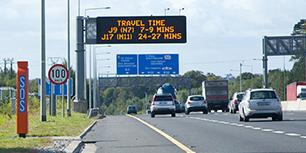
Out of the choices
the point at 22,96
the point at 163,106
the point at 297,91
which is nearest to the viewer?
the point at 22,96

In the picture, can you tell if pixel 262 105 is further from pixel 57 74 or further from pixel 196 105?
Result: pixel 196 105

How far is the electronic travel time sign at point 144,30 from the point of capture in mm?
54312

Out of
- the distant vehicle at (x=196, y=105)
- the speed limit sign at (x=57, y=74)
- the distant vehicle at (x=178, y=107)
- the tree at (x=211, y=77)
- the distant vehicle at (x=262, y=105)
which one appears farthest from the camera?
the tree at (x=211, y=77)

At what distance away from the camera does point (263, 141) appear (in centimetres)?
2127

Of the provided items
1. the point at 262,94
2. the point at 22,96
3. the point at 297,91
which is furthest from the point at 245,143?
the point at 297,91

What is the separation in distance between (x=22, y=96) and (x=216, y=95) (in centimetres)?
5499

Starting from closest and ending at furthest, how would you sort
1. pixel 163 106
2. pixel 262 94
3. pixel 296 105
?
1. pixel 262 94
2. pixel 163 106
3. pixel 296 105

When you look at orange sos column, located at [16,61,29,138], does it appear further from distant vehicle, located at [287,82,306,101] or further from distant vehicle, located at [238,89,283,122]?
distant vehicle, located at [287,82,306,101]

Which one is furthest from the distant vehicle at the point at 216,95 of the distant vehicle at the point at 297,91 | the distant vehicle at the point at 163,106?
the distant vehicle at the point at 163,106

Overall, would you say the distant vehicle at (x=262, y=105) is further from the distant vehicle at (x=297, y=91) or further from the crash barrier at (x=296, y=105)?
the distant vehicle at (x=297, y=91)

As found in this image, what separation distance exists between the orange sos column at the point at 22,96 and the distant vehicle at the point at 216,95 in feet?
177

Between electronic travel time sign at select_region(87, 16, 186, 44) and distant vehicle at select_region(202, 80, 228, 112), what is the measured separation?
74.9 feet

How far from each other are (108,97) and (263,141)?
161 m

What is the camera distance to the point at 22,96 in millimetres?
22734
